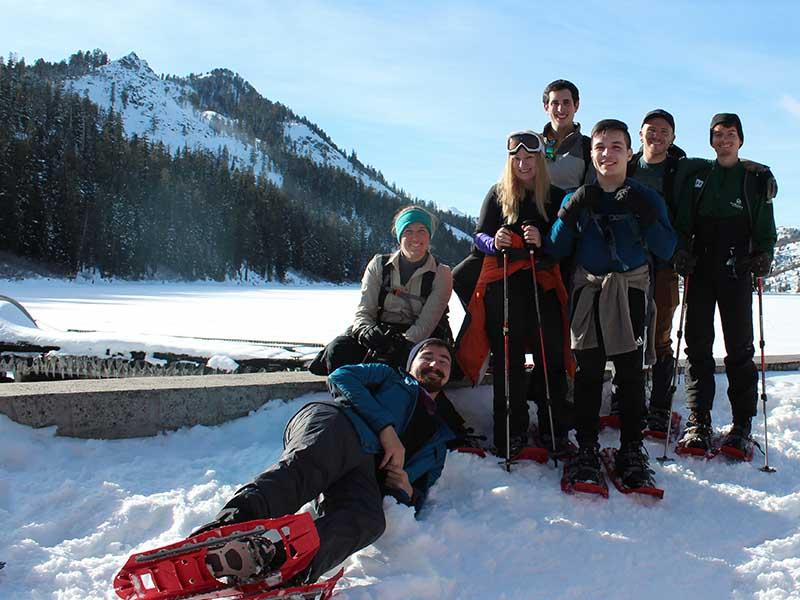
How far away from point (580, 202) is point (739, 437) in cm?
202

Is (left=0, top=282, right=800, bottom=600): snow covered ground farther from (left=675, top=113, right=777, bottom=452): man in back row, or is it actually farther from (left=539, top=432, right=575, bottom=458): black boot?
(left=675, top=113, right=777, bottom=452): man in back row

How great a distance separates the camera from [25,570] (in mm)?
2619

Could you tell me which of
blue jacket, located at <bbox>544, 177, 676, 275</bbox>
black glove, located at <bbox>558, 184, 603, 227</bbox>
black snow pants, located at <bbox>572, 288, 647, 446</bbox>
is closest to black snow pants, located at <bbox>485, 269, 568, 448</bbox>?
black snow pants, located at <bbox>572, 288, 647, 446</bbox>

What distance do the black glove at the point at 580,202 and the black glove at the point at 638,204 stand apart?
11 centimetres

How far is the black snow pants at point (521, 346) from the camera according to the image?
13.4 ft

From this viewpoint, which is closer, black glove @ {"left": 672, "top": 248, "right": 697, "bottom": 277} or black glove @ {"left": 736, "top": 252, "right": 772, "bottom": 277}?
black glove @ {"left": 736, "top": 252, "right": 772, "bottom": 277}

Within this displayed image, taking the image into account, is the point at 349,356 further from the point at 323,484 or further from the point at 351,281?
the point at 351,281

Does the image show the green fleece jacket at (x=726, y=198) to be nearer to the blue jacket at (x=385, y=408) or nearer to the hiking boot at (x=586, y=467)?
the hiking boot at (x=586, y=467)

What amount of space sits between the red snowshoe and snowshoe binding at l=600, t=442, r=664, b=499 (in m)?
2.03

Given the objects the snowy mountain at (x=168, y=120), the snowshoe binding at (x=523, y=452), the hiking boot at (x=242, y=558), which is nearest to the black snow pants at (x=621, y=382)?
the snowshoe binding at (x=523, y=452)

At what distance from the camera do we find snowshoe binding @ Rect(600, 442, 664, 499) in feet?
11.5

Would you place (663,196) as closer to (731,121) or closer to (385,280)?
(731,121)

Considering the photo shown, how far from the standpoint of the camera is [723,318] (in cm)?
426

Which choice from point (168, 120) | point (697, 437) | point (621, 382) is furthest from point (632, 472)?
point (168, 120)
